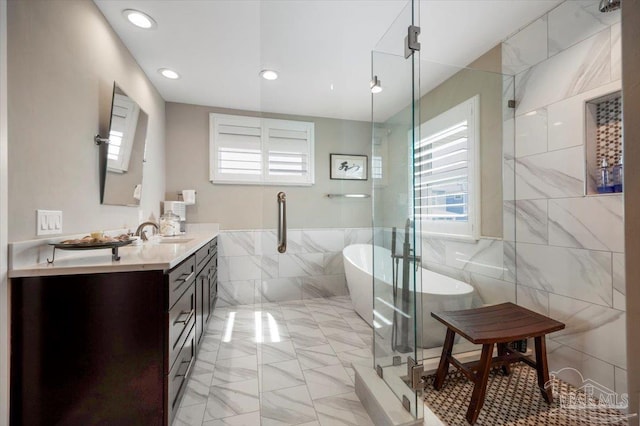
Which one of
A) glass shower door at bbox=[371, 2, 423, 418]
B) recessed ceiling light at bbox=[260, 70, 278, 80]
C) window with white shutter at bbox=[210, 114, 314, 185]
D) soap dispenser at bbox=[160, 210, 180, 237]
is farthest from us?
window with white shutter at bbox=[210, 114, 314, 185]

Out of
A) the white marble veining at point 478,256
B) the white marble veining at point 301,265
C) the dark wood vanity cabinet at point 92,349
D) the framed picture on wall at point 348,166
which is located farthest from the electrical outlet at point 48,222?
the white marble veining at point 478,256

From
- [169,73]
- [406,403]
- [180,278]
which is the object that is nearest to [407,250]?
[406,403]

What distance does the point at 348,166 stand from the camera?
3.34 m

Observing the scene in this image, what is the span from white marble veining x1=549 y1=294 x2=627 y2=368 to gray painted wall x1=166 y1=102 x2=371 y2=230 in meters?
1.85

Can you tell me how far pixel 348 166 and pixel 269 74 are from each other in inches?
55.0

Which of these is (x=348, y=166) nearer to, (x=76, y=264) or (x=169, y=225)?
(x=169, y=225)

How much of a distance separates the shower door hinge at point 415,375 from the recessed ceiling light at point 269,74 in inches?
103

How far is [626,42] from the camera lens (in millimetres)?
779

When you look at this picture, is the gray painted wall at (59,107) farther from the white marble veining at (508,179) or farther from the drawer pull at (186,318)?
the white marble veining at (508,179)

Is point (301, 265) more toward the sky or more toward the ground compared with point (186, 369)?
more toward the sky

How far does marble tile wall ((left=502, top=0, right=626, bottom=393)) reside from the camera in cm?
152

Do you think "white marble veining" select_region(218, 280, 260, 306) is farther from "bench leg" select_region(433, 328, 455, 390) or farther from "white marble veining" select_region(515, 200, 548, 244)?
"white marble veining" select_region(515, 200, 548, 244)

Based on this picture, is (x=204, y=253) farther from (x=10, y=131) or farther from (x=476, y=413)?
(x=476, y=413)

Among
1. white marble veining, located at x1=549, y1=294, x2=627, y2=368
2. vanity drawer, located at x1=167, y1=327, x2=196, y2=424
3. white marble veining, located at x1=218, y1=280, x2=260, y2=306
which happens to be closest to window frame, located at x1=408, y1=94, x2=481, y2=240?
white marble veining, located at x1=549, y1=294, x2=627, y2=368
